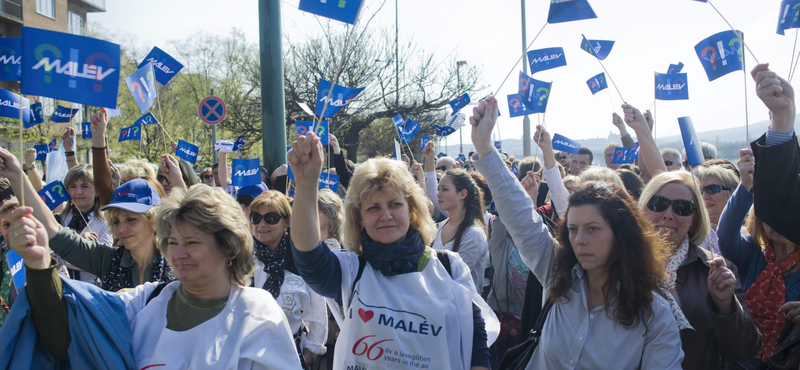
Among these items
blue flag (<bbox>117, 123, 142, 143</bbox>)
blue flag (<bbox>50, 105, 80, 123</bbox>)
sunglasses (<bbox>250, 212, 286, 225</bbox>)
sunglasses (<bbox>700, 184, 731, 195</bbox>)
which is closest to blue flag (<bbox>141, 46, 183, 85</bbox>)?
blue flag (<bbox>117, 123, 142, 143</bbox>)

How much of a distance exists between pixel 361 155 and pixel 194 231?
1173 inches

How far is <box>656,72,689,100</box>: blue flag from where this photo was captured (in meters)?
6.88

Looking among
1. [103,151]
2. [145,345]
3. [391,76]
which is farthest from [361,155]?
[145,345]

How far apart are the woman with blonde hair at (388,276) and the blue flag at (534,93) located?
528cm

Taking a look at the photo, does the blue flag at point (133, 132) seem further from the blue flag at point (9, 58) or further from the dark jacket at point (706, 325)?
the dark jacket at point (706, 325)

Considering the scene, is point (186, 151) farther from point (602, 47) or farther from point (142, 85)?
point (602, 47)

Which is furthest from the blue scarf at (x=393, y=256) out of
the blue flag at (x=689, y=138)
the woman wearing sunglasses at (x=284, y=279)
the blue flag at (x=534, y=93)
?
the blue flag at (x=534, y=93)

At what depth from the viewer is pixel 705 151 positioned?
6164 millimetres

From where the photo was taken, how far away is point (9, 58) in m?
5.57

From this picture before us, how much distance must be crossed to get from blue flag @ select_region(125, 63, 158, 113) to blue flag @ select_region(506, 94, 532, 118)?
5207 mm

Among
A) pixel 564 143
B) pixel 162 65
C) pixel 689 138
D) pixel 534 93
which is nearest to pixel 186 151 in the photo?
pixel 162 65

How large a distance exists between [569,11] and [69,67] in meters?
3.28

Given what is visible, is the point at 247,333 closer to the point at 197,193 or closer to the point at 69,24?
the point at 197,193

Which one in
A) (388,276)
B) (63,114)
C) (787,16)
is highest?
(787,16)
